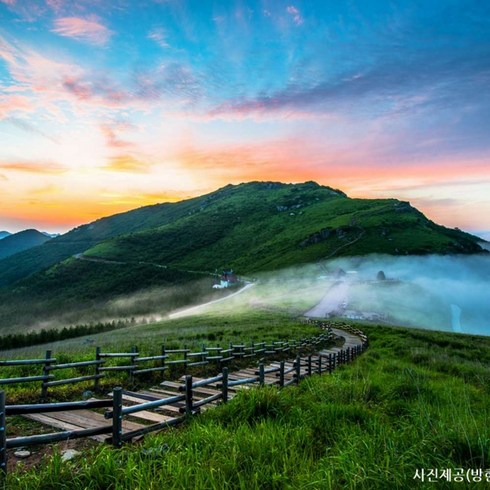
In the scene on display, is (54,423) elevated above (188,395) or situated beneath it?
situated beneath

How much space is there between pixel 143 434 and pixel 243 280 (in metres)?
141

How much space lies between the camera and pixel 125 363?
16562mm

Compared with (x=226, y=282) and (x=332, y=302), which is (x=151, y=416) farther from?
(x=226, y=282)

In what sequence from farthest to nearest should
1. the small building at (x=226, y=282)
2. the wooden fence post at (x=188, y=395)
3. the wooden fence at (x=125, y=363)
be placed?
the small building at (x=226, y=282) < the wooden fence at (x=125, y=363) < the wooden fence post at (x=188, y=395)

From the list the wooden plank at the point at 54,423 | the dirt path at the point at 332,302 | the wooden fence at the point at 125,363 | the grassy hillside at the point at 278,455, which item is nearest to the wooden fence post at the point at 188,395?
the grassy hillside at the point at 278,455

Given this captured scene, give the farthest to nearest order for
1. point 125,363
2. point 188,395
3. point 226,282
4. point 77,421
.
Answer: point 226,282, point 125,363, point 77,421, point 188,395

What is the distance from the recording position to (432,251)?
159000 mm

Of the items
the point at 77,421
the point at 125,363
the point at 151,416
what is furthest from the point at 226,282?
the point at 77,421

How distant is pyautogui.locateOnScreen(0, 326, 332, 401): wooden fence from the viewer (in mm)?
11781

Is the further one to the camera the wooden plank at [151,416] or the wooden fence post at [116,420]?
the wooden plank at [151,416]

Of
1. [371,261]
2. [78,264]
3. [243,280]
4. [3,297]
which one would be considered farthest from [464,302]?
[3,297]

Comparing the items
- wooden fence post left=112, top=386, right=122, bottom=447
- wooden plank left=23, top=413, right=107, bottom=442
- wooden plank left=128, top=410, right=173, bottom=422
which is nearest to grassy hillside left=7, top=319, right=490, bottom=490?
wooden fence post left=112, top=386, right=122, bottom=447

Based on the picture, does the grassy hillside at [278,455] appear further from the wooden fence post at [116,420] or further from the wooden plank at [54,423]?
the wooden plank at [54,423]

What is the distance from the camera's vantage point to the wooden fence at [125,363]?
11.8 metres
